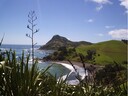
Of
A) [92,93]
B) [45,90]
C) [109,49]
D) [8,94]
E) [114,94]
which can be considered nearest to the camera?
[8,94]

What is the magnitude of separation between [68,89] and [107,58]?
96.2 m

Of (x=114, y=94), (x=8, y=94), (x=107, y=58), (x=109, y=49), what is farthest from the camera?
(x=109, y=49)

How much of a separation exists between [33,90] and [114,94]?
2.00 m

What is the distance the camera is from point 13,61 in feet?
11.9

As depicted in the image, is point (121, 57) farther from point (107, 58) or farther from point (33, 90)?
point (33, 90)

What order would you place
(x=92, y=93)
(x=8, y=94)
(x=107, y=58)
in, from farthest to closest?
(x=107, y=58) → (x=92, y=93) → (x=8, y=94)

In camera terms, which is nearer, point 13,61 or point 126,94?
point 13,61

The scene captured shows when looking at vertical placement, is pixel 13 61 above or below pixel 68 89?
above

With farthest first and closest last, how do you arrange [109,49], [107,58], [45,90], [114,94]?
[109,49] → [107,58] → [114,94] → [45,90]

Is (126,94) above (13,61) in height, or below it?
below

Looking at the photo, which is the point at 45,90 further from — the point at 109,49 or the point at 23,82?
the point at 109,49

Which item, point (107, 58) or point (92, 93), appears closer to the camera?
point (92, 93)

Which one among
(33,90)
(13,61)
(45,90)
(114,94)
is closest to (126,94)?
(114,94)

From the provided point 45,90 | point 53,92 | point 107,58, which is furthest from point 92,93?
point 107,58
